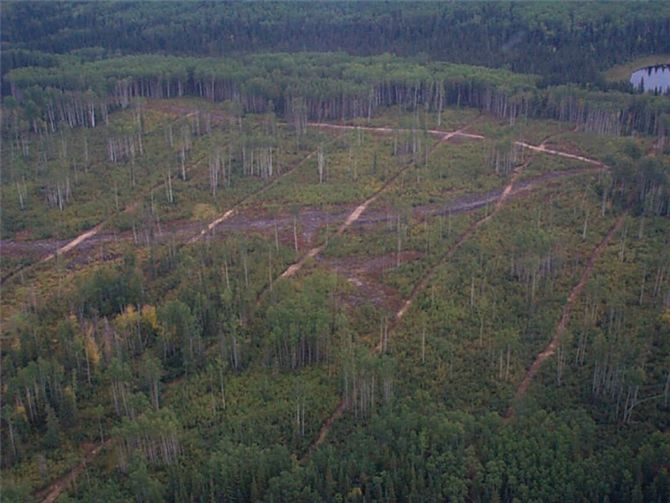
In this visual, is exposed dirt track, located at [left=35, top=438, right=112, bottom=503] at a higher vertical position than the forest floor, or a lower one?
lower

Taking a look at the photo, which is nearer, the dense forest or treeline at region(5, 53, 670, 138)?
the dense forest

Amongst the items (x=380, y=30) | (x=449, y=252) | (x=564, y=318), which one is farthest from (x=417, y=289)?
(x=380, y=30)

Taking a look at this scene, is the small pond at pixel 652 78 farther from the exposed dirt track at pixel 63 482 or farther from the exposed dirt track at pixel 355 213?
the exposed dirt track at pixel 63 482

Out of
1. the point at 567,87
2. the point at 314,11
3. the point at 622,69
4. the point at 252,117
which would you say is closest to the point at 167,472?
the point at 252,117

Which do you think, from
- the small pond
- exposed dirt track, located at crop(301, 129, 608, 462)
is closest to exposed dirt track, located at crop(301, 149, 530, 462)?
exposed dirt track, located at crop(301, 129, 608, 462)

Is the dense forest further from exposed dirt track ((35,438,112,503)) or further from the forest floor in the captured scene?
the forest floor

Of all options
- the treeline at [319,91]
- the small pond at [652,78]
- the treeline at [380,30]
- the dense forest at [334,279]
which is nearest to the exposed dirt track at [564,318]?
the dense forest at [334,279]
